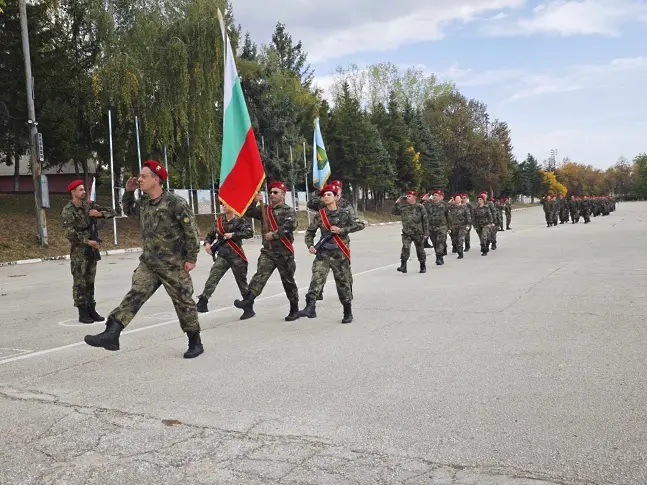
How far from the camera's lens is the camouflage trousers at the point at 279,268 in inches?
336

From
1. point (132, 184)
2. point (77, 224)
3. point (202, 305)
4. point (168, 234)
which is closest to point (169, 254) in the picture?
point (168, 234)

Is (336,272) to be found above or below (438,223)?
below

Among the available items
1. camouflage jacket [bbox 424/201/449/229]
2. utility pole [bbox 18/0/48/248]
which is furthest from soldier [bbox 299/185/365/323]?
utility pole [bbox 18/0/48/248]

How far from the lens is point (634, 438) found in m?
3.90

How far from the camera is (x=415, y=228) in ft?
47.3

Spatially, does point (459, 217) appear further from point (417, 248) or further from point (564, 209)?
point (564, 209)

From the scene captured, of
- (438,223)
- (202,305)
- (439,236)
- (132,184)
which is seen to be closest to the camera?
(132,184)

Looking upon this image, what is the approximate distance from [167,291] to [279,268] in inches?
100

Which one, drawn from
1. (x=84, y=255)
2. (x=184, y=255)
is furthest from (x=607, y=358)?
(x=84, y=255)

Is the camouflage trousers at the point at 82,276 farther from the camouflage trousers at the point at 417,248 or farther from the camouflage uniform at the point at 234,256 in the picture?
the camouflage trousers at the point at 417,248

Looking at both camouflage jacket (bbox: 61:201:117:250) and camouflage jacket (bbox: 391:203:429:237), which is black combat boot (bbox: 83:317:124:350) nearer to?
camouflage jacket (bbox: 61:201:117:250)

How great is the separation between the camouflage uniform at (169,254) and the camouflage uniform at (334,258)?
2511 mm

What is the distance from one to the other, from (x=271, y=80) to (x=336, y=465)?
36.5 meters

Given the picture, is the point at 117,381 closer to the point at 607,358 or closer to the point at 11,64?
the point at 607,358
